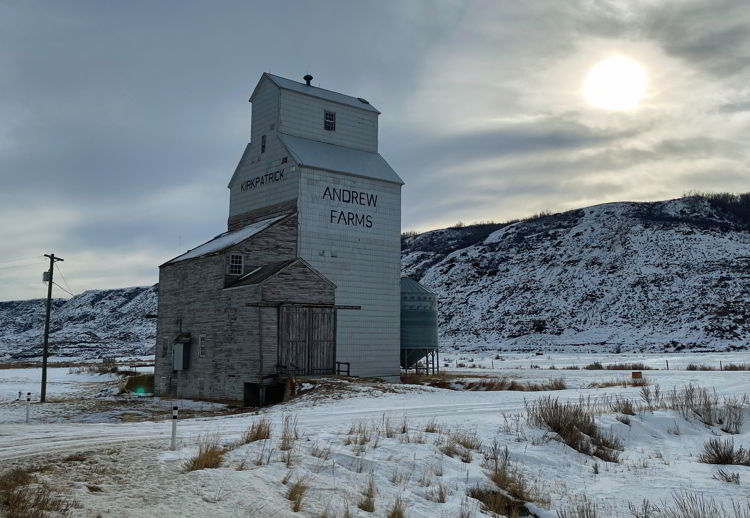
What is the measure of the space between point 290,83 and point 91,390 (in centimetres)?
2155

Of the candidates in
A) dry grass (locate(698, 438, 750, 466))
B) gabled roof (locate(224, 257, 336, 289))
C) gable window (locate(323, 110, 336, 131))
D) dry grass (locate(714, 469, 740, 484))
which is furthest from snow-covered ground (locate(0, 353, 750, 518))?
gable window (locate(323, 110, 336, 131))

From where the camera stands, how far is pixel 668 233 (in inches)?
3804

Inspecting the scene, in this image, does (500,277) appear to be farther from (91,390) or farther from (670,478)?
(670,478)

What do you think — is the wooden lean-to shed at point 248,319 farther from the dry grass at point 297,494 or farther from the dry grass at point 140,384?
the dry grass at point 297,494

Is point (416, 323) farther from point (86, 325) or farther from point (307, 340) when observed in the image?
point (86, 325)

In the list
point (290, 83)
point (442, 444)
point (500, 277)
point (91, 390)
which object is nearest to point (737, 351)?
point (500, 277)

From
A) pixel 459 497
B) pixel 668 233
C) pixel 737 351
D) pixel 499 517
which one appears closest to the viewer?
pixel 499 517

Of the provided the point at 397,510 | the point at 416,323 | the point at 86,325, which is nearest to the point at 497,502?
the point at 397,510

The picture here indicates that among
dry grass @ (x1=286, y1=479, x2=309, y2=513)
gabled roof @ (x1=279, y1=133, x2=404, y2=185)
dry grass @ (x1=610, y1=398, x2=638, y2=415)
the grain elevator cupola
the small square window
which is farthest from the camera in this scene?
gabled roof @ (x1=279, y1=133, x2=404, y2=185)

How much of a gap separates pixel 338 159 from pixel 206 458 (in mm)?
27191

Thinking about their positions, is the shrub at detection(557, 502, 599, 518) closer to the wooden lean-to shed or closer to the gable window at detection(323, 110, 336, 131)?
the wooden lean-to shed

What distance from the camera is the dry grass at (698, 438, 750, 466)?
46.3 feet

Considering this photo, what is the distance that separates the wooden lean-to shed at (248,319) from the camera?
29.2 metres

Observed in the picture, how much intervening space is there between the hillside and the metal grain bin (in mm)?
34732
